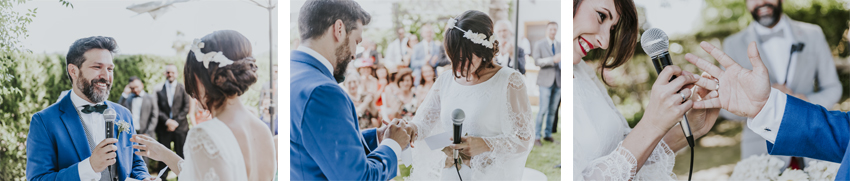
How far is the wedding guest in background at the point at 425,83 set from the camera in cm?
233

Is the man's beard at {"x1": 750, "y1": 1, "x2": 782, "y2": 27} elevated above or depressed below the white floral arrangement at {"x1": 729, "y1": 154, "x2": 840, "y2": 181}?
above

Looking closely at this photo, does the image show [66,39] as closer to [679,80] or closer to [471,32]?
[471,32]

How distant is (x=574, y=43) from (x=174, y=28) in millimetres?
1895

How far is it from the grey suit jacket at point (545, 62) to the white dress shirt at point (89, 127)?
2075 millimetres

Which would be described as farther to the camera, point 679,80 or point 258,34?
point 258,34

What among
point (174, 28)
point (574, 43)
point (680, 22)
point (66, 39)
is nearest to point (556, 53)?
point (574, 43)

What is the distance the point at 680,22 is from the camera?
230cm

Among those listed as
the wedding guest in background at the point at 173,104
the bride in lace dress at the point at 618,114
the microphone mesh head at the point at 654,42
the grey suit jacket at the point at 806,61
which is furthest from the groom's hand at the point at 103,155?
the grey suit jacket at the point at 806,61

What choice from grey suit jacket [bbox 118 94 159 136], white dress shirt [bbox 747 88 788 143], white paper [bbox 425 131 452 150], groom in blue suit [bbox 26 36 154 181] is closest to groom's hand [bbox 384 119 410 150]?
white paper [bbox 425 131 452 150]

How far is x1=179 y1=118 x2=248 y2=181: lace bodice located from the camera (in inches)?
91.4

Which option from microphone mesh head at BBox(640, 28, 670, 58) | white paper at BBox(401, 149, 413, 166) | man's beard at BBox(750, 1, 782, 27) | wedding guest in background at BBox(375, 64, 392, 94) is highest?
man's beard at BBox(750, 1, 782, 27)

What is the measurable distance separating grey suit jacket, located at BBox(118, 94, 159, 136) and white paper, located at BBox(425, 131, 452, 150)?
1.29 metres

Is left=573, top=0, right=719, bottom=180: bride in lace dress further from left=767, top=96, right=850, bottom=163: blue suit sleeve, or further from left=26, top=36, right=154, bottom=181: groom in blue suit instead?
left=26, top=36, right=154, bottom=181: groom in blue suit

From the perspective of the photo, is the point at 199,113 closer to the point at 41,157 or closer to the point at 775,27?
the point at 41,157
